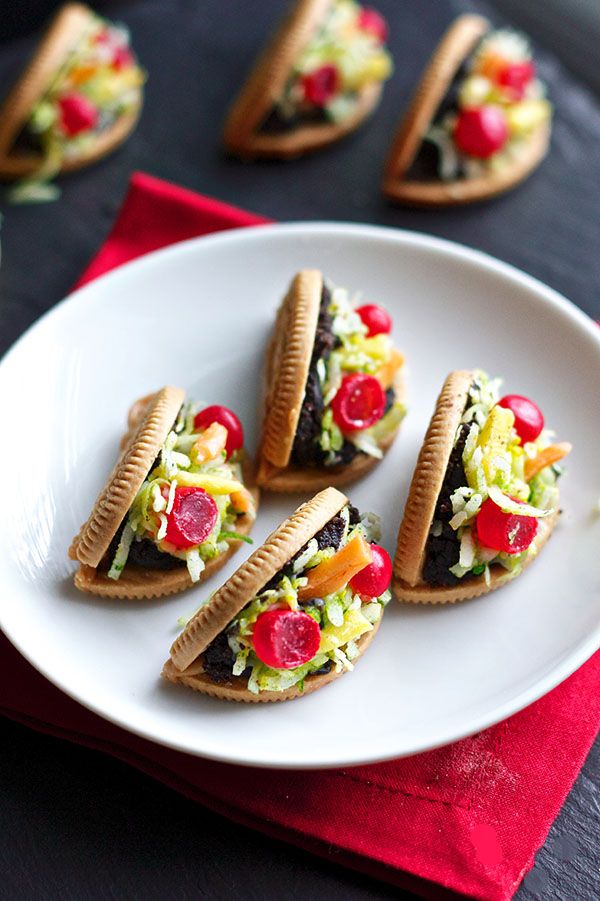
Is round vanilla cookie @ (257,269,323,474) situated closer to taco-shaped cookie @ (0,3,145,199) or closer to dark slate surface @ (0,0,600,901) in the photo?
dark slate surface @ (0,0,600,901)

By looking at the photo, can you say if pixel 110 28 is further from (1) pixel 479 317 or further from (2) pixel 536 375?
(2) pixel 536 375

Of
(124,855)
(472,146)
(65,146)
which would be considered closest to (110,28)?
(65,146)

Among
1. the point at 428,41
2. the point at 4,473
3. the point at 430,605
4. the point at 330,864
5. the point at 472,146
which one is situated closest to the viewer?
the point at 330,864

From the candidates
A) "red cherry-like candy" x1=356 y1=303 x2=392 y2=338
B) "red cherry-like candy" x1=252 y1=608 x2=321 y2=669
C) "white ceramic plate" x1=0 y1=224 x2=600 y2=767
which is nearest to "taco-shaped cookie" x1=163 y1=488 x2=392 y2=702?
"red cherry-like candy" x1=252 y1=608 x2=321 y2=669

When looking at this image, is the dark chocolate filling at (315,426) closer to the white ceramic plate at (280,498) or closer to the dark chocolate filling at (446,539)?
the white ceramic plate at (280,498)

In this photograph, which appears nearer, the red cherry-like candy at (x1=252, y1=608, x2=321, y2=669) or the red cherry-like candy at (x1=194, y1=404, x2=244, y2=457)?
the red cherry-like candy at (x1=252, y1=608, x2=321, y2=669)

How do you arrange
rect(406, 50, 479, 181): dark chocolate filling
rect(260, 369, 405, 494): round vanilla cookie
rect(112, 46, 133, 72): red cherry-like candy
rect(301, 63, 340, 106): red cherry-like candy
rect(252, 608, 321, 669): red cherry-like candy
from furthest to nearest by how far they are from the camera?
rect(112, 46, 133, 72): red cherry-like candy → rect(301, 63, 340, 106): red cherry-like candy → rect(406, 50, 479, 181): dark chocolate filling → rect(260, 369, 405, 494): round vanilla cookie → rect(252, 608, 321, 669): red cherry-like candy
